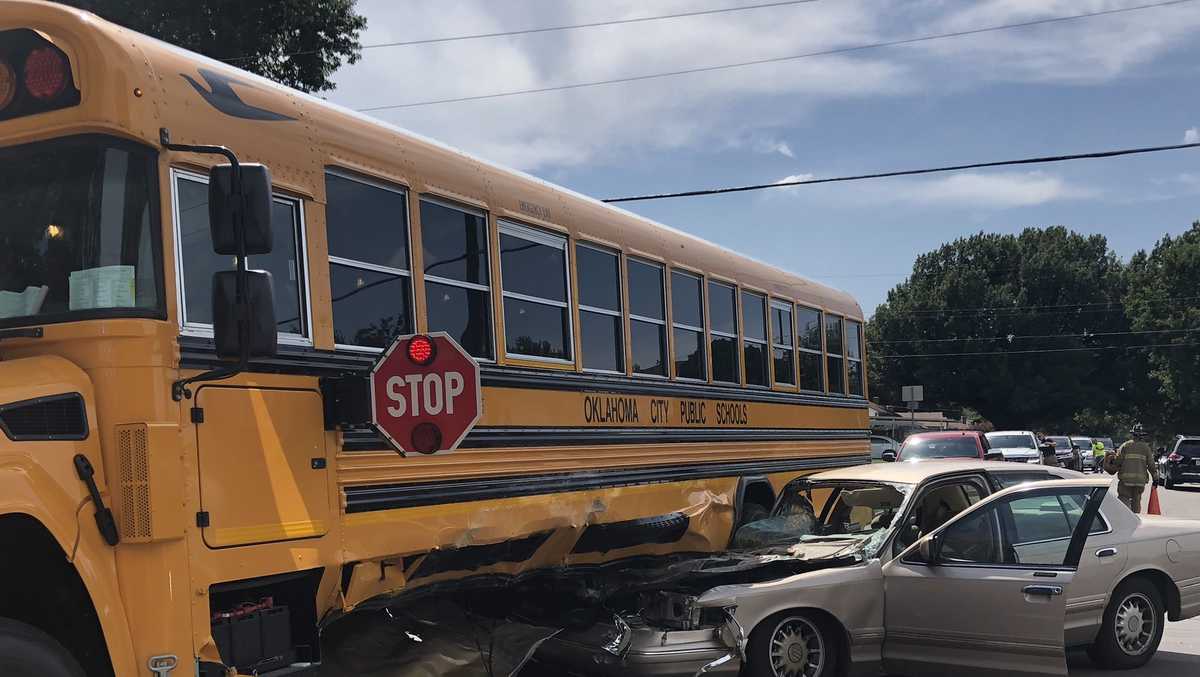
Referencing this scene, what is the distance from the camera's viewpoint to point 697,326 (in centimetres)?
816

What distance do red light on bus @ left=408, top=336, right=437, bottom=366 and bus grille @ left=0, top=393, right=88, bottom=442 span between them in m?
1.54

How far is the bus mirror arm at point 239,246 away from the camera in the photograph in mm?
3703

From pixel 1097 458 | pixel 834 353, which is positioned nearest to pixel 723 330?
pixel 834 353

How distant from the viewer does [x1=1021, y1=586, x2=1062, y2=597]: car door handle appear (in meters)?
6.08

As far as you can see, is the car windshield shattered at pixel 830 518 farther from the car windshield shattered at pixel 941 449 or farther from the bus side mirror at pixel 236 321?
the car windshield shattered at pixel 941 449

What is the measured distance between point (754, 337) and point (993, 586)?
3.44 metres

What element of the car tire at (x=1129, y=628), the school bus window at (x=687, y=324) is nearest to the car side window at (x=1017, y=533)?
the car tire at (x=1129, y=628)

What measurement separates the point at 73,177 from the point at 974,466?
5.99 m

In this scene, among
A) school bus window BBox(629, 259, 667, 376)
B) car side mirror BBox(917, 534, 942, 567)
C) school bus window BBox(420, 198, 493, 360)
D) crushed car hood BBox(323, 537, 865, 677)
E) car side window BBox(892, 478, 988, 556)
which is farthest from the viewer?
school bus window BBox(629, 259, 667, 376)

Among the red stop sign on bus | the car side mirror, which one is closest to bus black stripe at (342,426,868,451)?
the red stop sign on bus

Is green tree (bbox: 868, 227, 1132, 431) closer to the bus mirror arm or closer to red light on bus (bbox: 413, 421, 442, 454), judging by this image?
red light on bus (bbox: 413, 421, 442, 454)

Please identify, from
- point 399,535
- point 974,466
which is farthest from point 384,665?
point 974,466

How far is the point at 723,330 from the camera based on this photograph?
858 cm

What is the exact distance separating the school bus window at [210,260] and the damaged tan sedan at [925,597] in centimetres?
276
